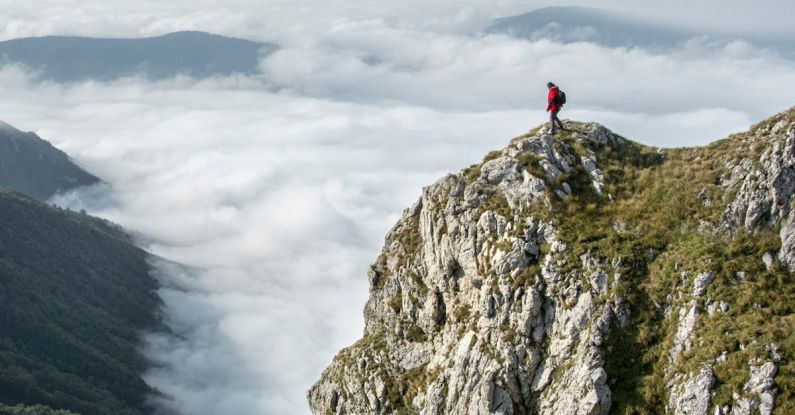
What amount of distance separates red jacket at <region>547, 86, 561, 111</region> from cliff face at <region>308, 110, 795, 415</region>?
2.39 metres

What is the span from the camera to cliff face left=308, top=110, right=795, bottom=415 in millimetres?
33219

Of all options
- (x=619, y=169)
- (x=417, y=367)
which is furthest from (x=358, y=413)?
(x=619, y=169)

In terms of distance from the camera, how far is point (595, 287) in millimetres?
37469

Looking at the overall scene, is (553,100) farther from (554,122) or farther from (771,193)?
(771,193)

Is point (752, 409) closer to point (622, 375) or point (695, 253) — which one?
point (622, 375)

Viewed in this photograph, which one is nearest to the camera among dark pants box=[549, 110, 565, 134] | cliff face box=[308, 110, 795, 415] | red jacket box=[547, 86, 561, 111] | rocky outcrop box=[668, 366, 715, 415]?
rocky outcrop box=[668, 366, 715, 415]

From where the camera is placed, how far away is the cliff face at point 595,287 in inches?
1308

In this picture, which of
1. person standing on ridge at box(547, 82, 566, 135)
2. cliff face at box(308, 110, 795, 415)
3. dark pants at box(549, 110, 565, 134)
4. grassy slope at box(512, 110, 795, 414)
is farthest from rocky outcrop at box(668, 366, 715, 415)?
dark pants at box(549, 110, 565, 134)

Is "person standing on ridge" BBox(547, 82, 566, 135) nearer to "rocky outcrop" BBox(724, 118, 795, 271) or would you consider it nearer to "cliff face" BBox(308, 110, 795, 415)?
"cliff face" BBox(308, 110, 795, 415)

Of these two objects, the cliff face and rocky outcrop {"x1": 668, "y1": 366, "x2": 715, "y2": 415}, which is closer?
rocky outcrop {"x1": 668, "y1": 366, "x2": 715, "y2": 415}

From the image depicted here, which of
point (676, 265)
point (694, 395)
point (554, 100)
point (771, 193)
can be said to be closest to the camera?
point (694, 395)

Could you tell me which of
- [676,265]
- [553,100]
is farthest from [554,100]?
[676,265]

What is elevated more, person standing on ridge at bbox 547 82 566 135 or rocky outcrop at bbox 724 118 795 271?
person standing on ridge at bbox 547 82 566 135

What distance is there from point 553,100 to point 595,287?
16.6 metres
